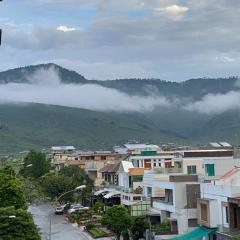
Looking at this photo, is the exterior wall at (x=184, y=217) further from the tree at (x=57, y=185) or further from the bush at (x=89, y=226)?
the tree at (x=57, y=185)

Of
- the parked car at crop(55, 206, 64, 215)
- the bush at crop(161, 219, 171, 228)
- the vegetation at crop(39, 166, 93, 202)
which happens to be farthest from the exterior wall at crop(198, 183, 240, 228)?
the vegetation at crop(39, 166, 93, 202)

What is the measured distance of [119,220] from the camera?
66625 mm

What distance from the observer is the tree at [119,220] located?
6650 cm

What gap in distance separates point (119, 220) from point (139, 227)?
2.20 metres

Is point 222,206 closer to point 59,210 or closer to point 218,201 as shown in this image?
point 218,201

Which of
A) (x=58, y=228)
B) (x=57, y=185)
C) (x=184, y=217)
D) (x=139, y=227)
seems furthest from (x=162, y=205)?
(x=57, y=185)

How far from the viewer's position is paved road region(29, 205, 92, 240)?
2866 inches

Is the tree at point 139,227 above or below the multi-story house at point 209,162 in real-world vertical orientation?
below

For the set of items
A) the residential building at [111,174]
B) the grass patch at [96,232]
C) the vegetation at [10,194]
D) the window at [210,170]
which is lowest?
the grass patch at [96,232]

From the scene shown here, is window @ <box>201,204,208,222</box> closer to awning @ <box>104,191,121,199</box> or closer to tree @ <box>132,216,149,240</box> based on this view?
tree @ <box>132,216,149,240</box>

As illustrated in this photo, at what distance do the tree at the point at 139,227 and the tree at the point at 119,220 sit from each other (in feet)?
2.22

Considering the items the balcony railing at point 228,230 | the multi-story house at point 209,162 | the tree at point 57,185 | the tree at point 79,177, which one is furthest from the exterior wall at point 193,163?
the tree at point 57,185

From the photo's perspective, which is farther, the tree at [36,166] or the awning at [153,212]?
the tree at [36,166]

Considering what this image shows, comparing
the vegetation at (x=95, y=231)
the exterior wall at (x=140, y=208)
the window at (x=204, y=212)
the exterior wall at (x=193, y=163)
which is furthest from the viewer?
the exterior wall at (x=193, y=163)
